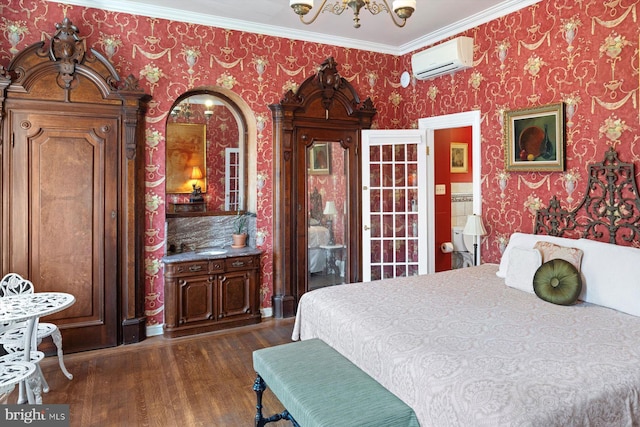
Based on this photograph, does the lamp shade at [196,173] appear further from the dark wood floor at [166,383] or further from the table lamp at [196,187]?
the dark wood floor at [166,383]

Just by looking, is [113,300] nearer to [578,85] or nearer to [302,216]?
[302,216]

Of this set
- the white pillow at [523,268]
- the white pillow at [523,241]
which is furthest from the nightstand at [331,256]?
the white pillow at [523,268]

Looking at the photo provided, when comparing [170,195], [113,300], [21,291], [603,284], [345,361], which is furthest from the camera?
[170,195]

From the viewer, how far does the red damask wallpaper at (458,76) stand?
10.2ft

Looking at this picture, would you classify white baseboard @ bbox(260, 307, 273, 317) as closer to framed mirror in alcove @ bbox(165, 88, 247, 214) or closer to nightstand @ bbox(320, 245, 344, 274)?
nightstand @ bbox(320, 245, 344, 274)

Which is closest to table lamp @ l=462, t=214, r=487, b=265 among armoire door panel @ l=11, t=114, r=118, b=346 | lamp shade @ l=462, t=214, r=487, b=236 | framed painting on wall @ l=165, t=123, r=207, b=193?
lamp shade @ l=462, t=214, r=487, b=236

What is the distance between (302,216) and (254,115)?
116 cm

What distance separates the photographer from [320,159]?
15.4 feet

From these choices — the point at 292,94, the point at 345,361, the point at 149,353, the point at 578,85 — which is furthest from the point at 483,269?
the point at 149,353

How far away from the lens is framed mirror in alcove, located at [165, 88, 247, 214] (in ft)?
13.9

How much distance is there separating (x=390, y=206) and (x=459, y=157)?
2079 millimetres

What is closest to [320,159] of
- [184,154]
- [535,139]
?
[184,154]

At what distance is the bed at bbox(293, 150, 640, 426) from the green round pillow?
2.7 inches

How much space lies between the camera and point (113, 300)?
3.72 meters
